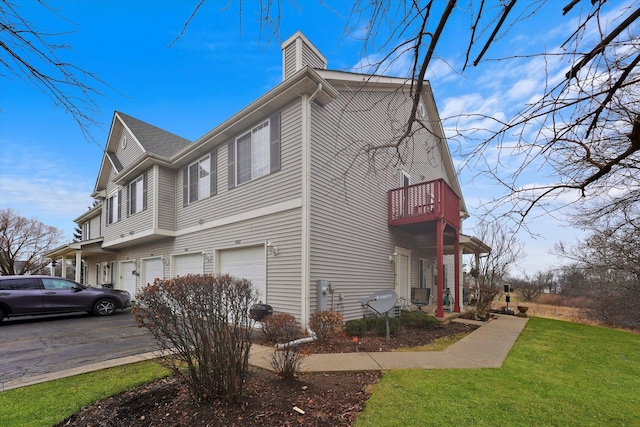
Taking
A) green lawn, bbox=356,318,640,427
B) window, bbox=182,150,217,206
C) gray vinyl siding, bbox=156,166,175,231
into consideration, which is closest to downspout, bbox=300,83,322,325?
green lawn, bbox=356,318,640,427

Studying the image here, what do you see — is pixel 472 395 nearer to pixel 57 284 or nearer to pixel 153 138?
pixel 57 284

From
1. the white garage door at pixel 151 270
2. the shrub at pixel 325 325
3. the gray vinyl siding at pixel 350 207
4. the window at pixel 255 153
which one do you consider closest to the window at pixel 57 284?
the white garage door at pixel 151 270

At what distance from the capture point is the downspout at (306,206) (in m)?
7.41

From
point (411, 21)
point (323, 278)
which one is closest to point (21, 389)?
point (323, 278)

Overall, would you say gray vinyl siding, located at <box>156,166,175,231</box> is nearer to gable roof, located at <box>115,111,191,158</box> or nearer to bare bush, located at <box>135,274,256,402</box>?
gable roof, located at <box>115,111,191,158</box>

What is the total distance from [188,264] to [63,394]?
7.80 metres

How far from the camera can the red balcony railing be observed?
31.8 feet

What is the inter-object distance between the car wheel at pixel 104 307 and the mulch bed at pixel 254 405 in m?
8.94

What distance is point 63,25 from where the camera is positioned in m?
2.30

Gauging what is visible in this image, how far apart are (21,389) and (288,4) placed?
5.65 m

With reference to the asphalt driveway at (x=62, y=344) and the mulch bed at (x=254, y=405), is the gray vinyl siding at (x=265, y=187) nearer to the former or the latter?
the asphalt driveway at (x=62, y=344)

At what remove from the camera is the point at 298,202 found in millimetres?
7816

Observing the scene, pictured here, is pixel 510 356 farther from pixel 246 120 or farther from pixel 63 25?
pixel 246 120

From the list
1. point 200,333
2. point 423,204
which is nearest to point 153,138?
point 423,204
